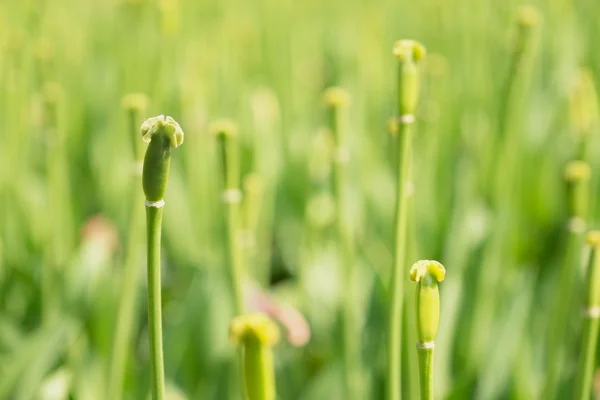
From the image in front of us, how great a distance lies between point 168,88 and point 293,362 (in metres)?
0.86

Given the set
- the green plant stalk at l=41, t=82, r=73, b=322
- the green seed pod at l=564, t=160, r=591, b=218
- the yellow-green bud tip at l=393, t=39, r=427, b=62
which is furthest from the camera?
the green plant stalk at l=41, t=82, r=73, b=322

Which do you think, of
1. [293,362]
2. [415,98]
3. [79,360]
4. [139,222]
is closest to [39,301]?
[79,360]

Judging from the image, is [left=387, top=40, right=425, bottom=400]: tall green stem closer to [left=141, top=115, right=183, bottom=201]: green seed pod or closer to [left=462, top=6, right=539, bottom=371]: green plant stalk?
[left=141, top=115, right=183, bottom=201]: green seed pod

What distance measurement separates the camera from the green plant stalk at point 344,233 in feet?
1.76

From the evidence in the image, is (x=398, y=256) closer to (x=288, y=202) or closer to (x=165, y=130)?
(x=165, y=130)

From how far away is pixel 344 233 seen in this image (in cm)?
57

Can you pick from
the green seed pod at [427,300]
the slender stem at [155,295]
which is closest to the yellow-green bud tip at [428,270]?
the green seed pod at [427,300]

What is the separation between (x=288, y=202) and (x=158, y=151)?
916 mm

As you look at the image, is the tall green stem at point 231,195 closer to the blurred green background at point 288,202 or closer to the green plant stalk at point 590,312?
the blurred green background at point 288,202

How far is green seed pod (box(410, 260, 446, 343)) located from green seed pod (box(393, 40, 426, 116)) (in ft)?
0.36

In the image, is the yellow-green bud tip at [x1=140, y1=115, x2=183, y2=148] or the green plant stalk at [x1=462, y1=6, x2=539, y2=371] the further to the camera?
the green plant stalk at [x1=462, y1=6, x2=539, y2=371]

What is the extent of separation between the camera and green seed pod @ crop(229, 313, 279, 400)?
11.5 inches

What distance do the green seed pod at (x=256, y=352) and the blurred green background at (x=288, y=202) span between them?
212 mm

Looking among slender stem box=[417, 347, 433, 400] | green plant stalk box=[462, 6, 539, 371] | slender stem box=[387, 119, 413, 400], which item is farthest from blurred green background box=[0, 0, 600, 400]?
slender stem box=[417, 347, 433, 400]
